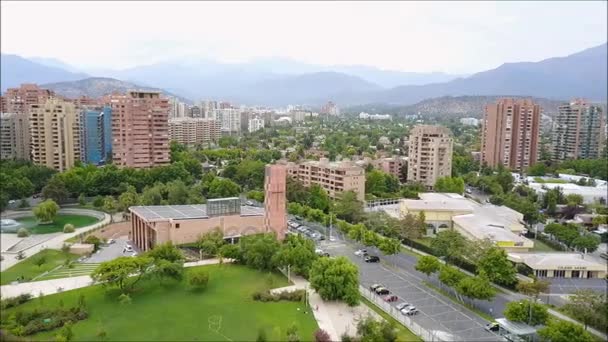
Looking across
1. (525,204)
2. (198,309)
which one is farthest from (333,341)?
(525,204)

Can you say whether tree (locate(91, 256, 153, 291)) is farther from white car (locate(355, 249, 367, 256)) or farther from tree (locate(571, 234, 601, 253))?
tree (locate(571, 234, 601, 253))

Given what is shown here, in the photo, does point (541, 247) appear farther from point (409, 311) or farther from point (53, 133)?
point (53, 133)

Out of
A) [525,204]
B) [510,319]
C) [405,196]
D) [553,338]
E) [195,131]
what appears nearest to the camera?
[553,338]

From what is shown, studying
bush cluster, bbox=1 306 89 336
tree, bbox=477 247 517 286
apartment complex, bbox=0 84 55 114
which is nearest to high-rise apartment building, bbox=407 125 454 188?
tree, bbox=477 247 517 286

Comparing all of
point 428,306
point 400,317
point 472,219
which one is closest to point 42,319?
point 400,317

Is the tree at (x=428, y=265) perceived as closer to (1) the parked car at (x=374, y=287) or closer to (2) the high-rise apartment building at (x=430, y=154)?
(1) the parked car at (x=374, y=287)

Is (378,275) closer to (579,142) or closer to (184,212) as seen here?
(184,212)
